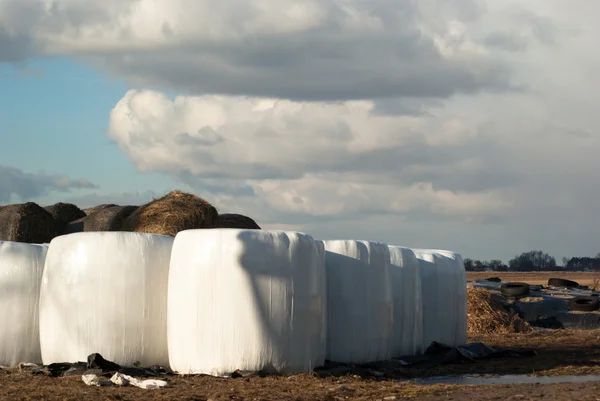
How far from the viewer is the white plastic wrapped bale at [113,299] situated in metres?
11.6

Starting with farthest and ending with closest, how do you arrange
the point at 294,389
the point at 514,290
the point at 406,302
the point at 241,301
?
the point at 514,290 → the point at 406,302 → the point at 241,301 → the point at 294,389

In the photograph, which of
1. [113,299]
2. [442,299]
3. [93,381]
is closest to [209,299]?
[113,299]

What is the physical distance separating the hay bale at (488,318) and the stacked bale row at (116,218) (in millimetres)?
4848

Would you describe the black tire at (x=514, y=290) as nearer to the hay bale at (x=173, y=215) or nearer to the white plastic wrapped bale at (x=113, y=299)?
the hay bale at (x=173, y=215)

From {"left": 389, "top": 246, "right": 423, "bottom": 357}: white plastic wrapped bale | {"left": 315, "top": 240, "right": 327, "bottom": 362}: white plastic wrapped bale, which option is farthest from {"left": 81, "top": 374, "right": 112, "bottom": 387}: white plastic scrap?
{"left": 389, "top": 246, "right": 423, "bottom": 357}: white plastic wrapped bale

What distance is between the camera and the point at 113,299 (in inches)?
455

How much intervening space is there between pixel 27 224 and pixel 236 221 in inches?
152

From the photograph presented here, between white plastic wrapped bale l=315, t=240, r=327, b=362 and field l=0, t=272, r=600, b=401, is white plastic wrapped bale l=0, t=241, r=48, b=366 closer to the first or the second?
field l=0, t=272, r=600, b=401

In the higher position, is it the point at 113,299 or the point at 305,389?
the point at 113,299

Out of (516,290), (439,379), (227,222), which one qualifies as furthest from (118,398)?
(516,290)

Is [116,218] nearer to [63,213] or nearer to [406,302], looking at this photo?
[63,213]

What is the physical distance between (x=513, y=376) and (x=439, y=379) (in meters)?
0.94

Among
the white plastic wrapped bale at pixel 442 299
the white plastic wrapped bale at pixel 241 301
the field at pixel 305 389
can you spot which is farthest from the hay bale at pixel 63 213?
the white plastic wrapped bale at pixel 241 301

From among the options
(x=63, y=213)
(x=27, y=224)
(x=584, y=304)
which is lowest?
(x=584, y=304)
